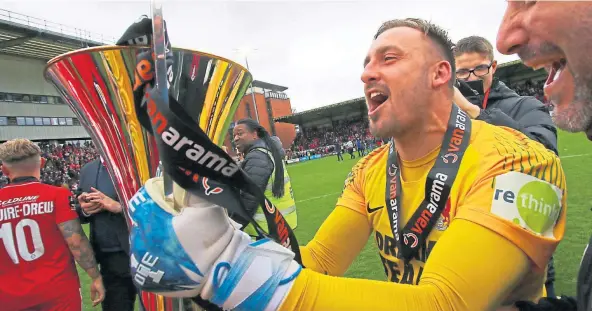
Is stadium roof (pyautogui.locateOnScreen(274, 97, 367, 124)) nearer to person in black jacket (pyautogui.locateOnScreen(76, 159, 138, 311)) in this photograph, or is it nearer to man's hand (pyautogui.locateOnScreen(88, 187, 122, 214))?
person in black jacket (pyautogui.locateOnScreen(76, 159, 138, 311))

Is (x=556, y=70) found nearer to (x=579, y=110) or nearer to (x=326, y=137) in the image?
(x=579, y=110)

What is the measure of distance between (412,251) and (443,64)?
77 cm

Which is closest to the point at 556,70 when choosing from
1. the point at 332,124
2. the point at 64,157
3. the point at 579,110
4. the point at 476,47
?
the point at 579,110

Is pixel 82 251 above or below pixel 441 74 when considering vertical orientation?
below

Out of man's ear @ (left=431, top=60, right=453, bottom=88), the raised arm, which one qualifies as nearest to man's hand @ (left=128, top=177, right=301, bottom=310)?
man's ear @ (left=431, top=60, right=453, bottom=88)

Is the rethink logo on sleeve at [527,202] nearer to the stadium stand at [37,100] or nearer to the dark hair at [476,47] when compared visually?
the dark hair at [476,47]

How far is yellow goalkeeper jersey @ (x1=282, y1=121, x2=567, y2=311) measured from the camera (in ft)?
3.30

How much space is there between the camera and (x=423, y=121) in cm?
152

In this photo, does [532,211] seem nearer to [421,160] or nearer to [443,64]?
[421,160]

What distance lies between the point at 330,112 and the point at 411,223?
146 feet

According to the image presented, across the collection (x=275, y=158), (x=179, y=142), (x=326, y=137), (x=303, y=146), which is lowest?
(x=303, y=146)

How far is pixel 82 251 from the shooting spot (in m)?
3.17


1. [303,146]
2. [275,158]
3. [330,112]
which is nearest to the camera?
[275,158]

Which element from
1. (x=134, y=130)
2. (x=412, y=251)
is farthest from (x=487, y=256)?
(x=134, y=130)
